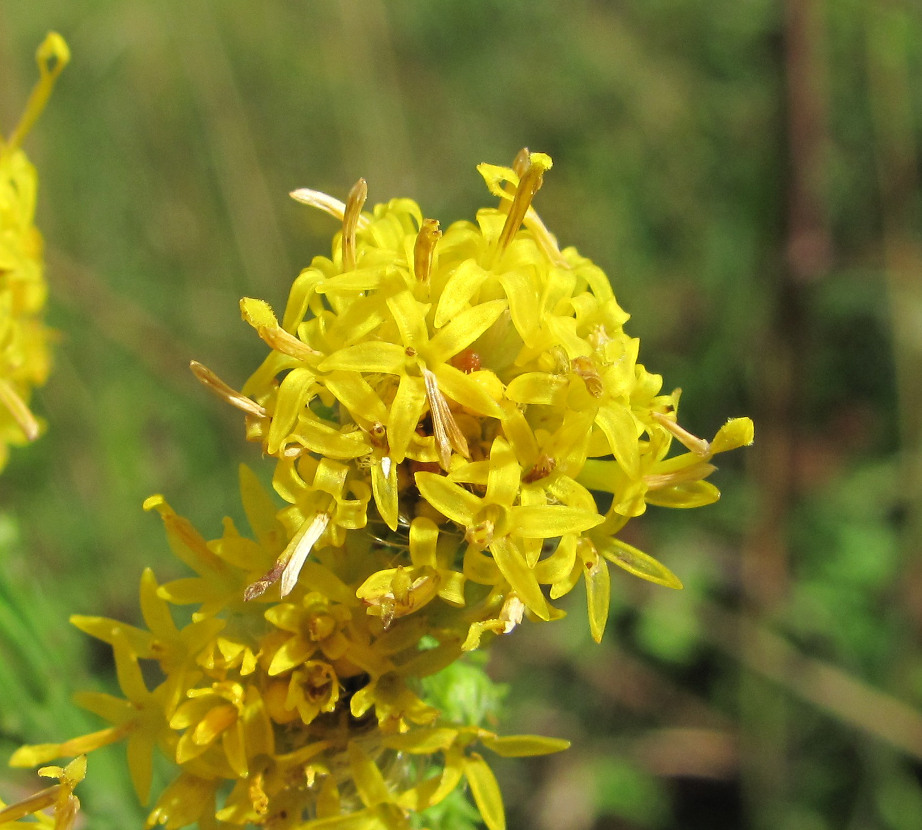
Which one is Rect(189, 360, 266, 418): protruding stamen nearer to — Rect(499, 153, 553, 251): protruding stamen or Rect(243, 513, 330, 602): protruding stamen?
Rect(243, 513, 330, 602): protruding stamen

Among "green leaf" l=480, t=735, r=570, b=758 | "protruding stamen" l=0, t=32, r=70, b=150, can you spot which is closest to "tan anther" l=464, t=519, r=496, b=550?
"green leaf" l=480, t=735, r=570, b=758

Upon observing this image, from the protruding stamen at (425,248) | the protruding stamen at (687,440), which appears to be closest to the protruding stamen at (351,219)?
the protruding stamen at (425,248)

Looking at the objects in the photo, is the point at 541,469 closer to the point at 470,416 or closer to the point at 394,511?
the point at 470,416

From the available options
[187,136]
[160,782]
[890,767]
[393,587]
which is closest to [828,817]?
[890,767]

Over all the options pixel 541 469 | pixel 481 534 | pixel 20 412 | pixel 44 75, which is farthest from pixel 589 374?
pixel 44 75

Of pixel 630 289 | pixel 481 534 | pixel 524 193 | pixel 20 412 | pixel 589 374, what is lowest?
pixel 630 289

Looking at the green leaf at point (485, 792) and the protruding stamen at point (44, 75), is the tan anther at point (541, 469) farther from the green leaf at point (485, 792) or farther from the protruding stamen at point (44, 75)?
the protruding stamen at point (44, 75)
